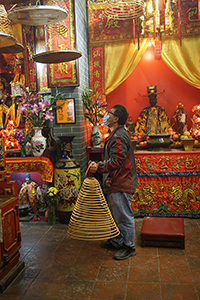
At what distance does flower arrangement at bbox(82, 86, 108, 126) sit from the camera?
214 inches

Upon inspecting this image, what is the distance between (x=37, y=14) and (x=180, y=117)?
3.54m

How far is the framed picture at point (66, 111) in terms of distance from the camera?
5.14 metres

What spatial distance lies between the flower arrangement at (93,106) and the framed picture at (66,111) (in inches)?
14.5

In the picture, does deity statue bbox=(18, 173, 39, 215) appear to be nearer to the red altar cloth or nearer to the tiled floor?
the red altar cloth

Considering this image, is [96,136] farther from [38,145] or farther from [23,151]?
[23,151]

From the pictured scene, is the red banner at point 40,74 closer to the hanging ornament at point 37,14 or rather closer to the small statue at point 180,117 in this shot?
the hanging ornament at point 37,14

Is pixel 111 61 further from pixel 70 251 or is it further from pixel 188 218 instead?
pixel 70 251

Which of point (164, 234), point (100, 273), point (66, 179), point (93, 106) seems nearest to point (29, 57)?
point (93, 106)

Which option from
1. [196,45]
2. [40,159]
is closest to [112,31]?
[196,45]

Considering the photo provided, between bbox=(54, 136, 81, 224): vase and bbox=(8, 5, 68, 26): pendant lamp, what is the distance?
6.14ft

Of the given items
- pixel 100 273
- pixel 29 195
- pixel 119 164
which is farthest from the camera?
pixel 29 195

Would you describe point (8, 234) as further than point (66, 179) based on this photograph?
No

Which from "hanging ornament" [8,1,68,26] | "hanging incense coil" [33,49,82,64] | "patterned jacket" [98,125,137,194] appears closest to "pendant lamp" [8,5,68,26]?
"hanging ornament" [8,1,68,26]

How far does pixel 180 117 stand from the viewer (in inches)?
229
